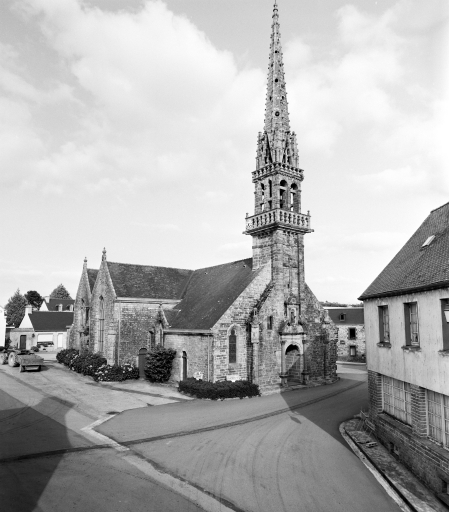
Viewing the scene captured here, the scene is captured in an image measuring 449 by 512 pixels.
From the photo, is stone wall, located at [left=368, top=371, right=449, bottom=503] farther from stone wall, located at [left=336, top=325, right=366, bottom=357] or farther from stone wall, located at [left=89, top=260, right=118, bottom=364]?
stone wall, located at [left=336, top=325, right=366, bottom=357]

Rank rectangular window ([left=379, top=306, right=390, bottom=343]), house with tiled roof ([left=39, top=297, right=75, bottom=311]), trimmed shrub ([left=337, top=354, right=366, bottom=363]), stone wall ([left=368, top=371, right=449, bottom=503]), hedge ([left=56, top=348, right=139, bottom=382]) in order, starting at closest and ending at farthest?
stone wall ([left=368, top=371, right=449, bottom=503]) < rectangular window ([left=379, top=306, right=390, bottom=343]) < hedge ([left=56, top=348, right=139, bottom=382]) < trimmed shrub ([left=337, top=354, right=366, bottom=363]) < house with tiled roof ([left=39, top=297, right=75, bottom=311])

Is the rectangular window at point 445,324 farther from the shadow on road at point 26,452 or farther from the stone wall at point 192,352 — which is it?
the stone wall at point 192,352

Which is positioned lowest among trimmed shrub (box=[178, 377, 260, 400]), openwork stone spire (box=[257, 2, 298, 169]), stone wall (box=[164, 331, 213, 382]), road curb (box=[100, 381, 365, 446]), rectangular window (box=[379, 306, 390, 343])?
road curb (box=[100, 381, 365, 446])

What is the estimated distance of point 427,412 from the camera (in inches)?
536

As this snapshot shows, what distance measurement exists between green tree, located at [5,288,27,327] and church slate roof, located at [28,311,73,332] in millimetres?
24485

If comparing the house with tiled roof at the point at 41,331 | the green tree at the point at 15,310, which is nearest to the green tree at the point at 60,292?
the green tree at the point at 15,310

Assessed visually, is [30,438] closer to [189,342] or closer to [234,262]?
[189,342]

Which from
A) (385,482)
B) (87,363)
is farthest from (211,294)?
(385,482)

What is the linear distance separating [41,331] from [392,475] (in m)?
58.0

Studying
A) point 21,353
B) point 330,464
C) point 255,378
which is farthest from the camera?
point 21,353

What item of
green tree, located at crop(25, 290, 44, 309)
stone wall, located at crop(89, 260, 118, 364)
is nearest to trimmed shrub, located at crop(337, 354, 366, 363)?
stone wall, located at crop(89, 260, 118, 364)

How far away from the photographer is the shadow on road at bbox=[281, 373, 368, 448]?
66.1 ft

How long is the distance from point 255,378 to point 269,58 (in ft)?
87.2

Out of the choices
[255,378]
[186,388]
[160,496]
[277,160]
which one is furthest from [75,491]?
[277,160]
